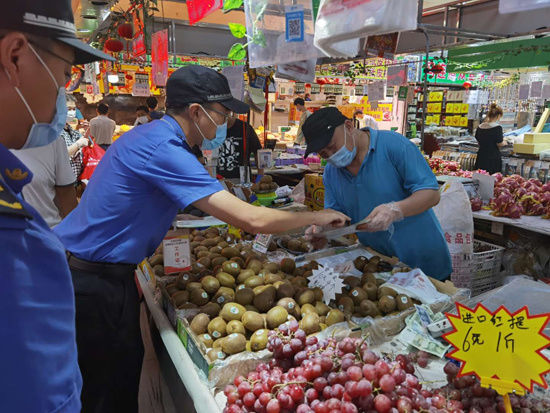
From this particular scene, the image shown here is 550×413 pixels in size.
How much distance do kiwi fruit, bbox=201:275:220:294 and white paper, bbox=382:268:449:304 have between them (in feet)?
3.06

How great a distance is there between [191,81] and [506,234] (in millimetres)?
4191

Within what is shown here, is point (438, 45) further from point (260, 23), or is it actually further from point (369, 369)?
point (369, 369)

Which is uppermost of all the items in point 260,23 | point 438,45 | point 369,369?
point 438,45

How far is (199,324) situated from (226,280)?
43 cm

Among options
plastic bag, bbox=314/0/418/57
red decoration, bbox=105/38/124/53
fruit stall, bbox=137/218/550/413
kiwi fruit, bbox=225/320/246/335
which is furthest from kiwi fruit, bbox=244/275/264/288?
red decoration, bbox=105/38/124/53

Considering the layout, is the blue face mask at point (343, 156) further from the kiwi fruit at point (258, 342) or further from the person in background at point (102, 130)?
the person in background at point (102, 130)

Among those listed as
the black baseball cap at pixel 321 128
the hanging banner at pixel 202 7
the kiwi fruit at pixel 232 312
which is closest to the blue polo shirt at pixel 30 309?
the kiwi fruit at pixel 232 312

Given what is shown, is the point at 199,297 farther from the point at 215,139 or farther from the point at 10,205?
the point at 10,205

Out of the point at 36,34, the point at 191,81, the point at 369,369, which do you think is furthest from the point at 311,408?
the point at 191,81

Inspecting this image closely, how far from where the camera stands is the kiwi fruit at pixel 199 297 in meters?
2.22

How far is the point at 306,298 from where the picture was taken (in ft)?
7.01

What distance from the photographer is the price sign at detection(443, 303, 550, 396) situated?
1198 mm

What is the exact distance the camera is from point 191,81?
2100 millimetres

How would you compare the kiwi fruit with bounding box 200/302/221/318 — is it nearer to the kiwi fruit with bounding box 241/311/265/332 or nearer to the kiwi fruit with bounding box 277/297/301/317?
the kiwi fruit with bounding box 241/311/265/332
